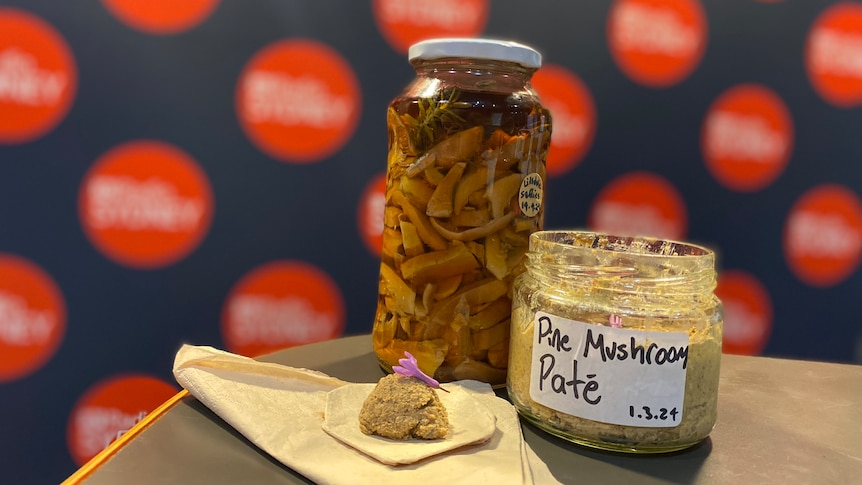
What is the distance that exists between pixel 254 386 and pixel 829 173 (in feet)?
3.96

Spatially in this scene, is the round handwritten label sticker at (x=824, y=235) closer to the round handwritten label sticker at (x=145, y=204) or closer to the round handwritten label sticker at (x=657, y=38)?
the round handwritten label sticker at (x=657, y=38)

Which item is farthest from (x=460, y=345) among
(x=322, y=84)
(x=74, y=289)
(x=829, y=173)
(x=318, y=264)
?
(x=829, y=173)

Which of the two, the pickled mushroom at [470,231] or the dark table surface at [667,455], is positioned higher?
the pickled mushroom at [470,231]

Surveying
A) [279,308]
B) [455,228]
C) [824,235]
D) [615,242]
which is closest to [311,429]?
[455,228]

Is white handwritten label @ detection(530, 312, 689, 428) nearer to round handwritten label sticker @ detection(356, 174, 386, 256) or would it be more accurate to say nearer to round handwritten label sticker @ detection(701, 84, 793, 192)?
round handwritten label sticker @ detection(356, 174, 386, 256)

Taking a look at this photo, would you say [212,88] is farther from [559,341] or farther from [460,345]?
[559,341]

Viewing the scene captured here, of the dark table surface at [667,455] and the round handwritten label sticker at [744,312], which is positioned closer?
the dark table surface at [667,455]

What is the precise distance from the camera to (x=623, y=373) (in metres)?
0.56

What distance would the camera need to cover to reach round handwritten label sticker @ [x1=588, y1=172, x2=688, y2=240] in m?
1.22

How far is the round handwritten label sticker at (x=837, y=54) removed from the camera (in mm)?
1235

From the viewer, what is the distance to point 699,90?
121 cm

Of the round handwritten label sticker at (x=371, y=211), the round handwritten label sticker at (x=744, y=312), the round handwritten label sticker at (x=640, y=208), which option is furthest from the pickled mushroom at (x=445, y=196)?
the round handwritten label sticker at (x=744, y=312)

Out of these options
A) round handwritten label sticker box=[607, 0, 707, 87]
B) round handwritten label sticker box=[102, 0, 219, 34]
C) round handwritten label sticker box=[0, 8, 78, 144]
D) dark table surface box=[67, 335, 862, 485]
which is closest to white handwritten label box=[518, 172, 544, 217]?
dark table surface box=[67, 335, 862, 485]

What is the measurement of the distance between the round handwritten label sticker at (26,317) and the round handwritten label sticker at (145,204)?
113 mm
